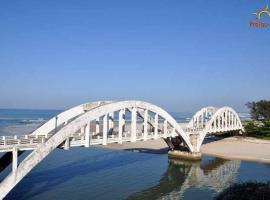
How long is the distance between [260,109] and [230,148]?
63465mm

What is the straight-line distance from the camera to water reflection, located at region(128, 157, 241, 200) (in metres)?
31.8

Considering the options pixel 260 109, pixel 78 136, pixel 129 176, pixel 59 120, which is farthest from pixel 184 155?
pixel 260 109

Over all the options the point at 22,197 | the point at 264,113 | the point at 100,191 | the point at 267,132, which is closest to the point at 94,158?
the point at 100,191

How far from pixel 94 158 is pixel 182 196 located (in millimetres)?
19589

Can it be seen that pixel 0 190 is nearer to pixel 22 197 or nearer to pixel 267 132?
pixel 22 197

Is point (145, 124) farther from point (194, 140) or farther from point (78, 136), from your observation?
point (194, 140)

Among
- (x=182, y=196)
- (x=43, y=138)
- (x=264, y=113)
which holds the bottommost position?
(x=182, y=196)

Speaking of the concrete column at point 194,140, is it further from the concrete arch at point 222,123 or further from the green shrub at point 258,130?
the green shrub at point 258,130

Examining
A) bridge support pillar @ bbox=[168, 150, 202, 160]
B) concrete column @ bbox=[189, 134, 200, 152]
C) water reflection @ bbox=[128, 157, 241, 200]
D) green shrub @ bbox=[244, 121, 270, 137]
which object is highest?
green shrub @ bbox=[244, 121, 270, 137]

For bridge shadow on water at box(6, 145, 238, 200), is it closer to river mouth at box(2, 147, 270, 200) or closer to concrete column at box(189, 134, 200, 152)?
river mouth at box(2, 147, 270, 200)

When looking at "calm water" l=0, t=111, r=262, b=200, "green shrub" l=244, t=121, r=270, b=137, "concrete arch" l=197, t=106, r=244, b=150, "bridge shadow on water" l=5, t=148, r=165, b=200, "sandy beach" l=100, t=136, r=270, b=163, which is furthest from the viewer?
"green shrub" l=244, t=121, r=270, b=137

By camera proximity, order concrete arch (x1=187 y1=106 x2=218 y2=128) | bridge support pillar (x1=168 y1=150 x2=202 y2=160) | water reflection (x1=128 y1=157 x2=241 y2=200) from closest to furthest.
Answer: water reflection (x1=128 y1=157 x2=241 y2=200) → bridge support pillar (x1=168 y1=150 x2=202 y2=160) → concrete arch (x1=187 y1=106 x2=218 y2=128)

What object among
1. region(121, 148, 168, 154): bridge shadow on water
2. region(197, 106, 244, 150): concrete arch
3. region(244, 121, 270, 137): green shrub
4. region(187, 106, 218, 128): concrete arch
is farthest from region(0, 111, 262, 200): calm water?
region(244, 121, 270, 137): green shrub

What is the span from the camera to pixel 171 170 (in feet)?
→ 139
